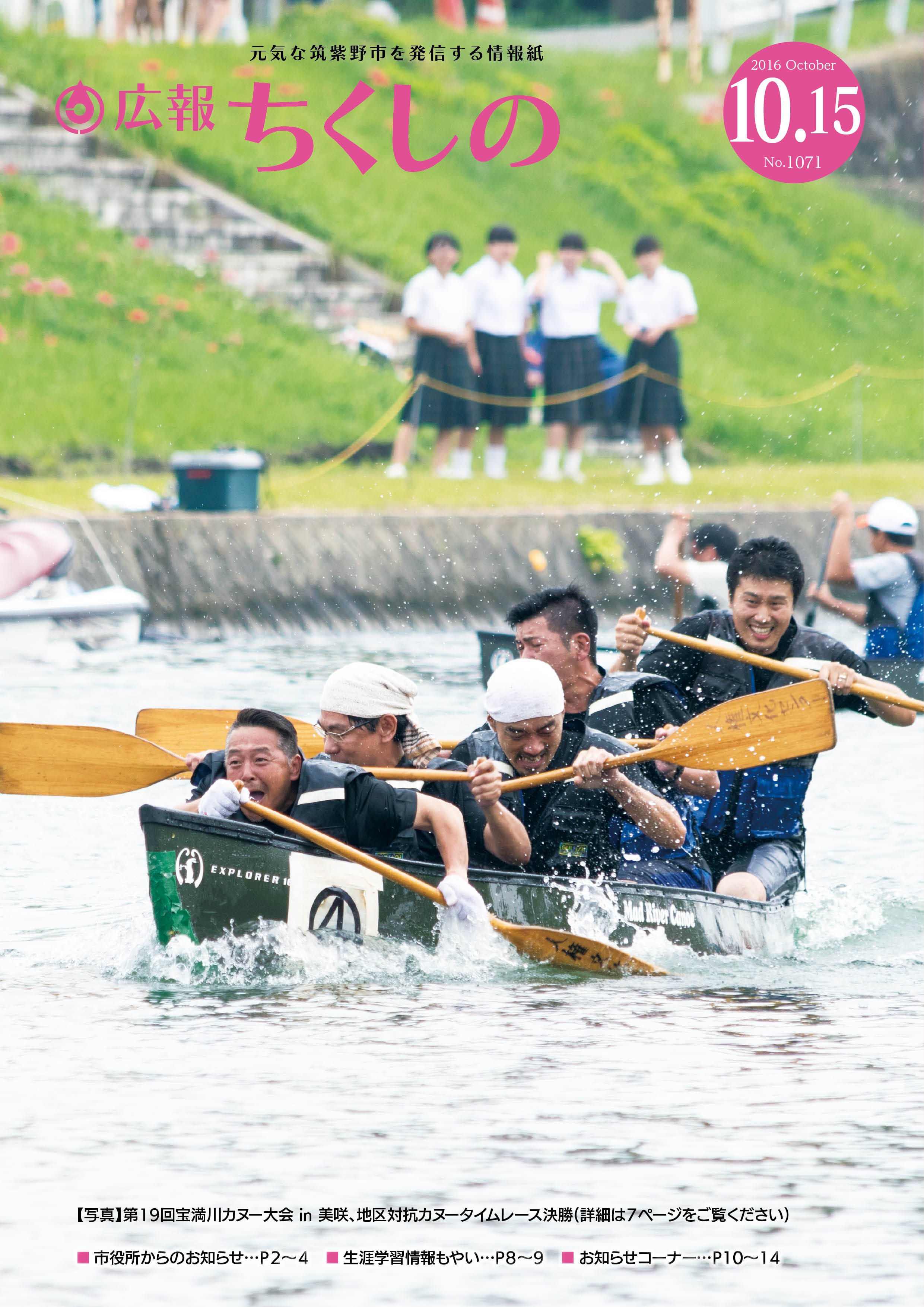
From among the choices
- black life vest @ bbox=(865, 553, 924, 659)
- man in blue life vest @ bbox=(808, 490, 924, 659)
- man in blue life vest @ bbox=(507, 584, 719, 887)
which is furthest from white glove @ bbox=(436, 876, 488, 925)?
black life vest @ bbox=(865, 553, 924, 659)

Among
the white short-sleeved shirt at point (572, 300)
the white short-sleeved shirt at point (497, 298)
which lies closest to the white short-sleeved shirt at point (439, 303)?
the white short-sleeved shirt at point (497, 298)

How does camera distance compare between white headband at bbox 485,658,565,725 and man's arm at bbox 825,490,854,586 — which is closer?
white headband at bbox 485,658,565,725

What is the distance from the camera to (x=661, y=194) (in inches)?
967

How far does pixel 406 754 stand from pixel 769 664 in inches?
50.9

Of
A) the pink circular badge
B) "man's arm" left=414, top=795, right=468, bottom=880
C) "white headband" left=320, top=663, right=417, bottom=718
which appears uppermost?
the pink circular badge

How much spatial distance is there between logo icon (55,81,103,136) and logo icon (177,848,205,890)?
16.0 metres

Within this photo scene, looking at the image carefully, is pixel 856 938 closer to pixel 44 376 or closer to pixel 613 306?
pixel 44 376

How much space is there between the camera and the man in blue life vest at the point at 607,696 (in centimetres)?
647

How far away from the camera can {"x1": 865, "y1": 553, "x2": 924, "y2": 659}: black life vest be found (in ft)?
33.8

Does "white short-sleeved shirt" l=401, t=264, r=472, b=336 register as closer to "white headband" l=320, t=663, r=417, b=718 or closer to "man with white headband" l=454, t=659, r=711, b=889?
"man with white headband" l=454, t=659, r=711, b=889

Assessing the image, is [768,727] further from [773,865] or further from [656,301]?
[656,301]

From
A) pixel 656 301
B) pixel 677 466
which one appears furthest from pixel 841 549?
pixel 677 466

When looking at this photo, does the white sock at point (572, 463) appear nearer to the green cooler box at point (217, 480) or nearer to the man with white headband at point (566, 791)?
the green cooler box at point (217, 480)

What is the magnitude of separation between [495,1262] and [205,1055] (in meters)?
1.65
